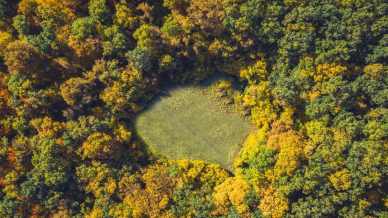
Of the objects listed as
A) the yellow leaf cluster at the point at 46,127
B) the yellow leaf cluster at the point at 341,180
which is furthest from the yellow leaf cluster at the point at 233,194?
the yellow leaf cluster at the point at 46,127

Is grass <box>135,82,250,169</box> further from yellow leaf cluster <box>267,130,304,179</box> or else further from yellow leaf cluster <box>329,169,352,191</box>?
yellow leaf cluster <box>329,169,352,191</box>

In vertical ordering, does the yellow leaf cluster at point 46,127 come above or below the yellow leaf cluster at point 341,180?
above

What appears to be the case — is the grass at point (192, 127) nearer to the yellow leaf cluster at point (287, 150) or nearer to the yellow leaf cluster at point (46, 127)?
the yellow leaf cluster at point (287, 150)

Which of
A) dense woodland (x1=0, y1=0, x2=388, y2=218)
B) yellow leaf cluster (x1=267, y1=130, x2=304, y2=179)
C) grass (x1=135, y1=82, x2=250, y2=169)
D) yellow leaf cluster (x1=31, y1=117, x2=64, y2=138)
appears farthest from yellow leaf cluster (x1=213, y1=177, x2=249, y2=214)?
yellow leaf cluster (x1=31, y1=117, x2=64, y2=138)

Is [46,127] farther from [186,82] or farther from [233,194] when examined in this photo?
[233,194]

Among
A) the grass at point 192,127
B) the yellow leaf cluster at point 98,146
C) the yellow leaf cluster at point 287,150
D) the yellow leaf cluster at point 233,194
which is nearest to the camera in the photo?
the yellow leaf cluster at point 287,150

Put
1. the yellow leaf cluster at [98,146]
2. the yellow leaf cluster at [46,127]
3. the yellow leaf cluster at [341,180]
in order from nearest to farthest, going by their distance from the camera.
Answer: the yellow leaf cluster at [341,180] < the yellow leaf cluster at [98,146] < the yellow leaf cluster at [46,127]

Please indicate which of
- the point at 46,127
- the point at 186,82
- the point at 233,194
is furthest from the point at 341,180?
the point at 46,127
